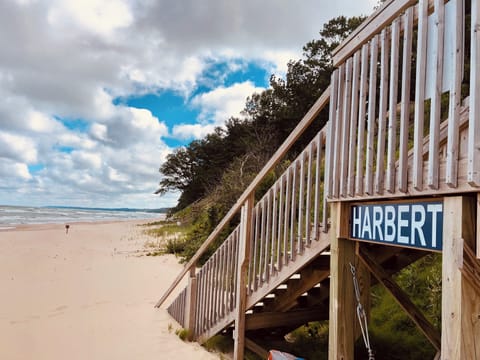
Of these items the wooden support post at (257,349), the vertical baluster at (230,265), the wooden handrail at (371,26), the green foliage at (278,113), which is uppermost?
the green foliage at (278,113)

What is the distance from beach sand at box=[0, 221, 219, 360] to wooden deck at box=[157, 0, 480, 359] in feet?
3.46

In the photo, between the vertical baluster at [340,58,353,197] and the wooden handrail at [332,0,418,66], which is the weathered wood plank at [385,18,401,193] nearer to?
the wooden handrail at [332,0,418,66]

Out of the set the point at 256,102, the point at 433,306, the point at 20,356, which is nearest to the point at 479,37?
the point at 433,306

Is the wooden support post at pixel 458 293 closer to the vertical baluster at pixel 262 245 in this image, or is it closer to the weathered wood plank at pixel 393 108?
the weathered wood plank at pixel 393 108

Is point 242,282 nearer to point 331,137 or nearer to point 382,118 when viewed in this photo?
point 331,137

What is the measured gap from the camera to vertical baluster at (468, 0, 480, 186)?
144 cm

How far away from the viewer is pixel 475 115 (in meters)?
1.44

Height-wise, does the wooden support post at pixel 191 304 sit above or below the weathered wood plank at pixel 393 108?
below

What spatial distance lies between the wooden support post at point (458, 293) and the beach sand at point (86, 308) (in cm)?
313

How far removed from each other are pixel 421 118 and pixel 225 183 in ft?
31.8

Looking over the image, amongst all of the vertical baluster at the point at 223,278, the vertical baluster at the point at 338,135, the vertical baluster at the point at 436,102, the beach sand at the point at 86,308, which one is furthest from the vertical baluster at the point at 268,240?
the vertical baluster at the point at 436,102

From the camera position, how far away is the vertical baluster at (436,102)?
1635 millimetres

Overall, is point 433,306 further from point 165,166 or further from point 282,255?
point 165,166

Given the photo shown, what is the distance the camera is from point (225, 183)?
1137 centimetres
